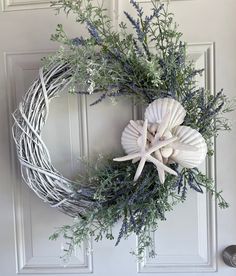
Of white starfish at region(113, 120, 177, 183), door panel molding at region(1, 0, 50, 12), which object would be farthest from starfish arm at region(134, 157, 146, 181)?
door panel molding at region(1, 0, 50, 12)

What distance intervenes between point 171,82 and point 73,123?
33cm

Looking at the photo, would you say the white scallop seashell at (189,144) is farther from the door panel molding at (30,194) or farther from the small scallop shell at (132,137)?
the door panel molding at (30,194)

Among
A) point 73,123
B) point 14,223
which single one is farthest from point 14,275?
point 73,123

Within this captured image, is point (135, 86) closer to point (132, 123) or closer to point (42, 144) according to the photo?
point (132, 123)

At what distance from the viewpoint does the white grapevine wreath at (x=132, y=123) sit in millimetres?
841

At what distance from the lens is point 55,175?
92 centimetres

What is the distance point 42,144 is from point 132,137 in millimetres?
237

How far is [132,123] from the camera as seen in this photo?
0.89m

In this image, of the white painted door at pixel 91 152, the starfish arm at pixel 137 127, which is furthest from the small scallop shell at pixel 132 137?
the white painted door at pixel 91 152

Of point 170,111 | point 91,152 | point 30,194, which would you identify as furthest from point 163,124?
point 30,194

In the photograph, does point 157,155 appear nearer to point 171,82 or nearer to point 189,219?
point 171,82

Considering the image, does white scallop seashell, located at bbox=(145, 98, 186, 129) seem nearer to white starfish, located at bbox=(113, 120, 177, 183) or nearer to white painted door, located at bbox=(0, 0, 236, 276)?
white starfish, located at bbox=(113, 120, 177, 183)

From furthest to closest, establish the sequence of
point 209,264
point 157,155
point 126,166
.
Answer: point 209,264 → point 126,166 → point 157,155

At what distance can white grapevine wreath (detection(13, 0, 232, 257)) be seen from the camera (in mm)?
841
